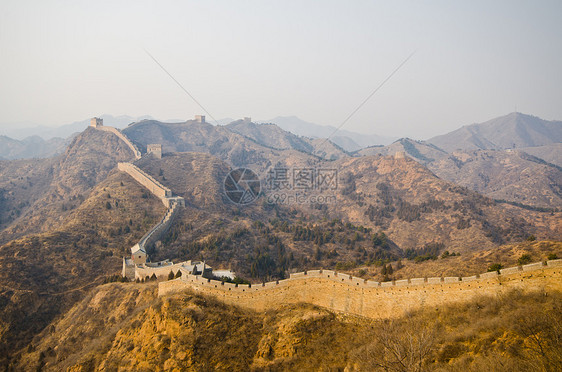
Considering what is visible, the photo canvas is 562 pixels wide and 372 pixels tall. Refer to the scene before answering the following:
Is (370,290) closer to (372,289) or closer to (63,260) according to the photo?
(372,289)

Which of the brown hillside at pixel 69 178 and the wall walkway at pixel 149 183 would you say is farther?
the brown hillside at pixel 69 178

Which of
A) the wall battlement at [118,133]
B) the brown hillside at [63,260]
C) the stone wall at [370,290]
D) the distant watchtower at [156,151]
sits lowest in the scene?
the brown hillside at [63,260]

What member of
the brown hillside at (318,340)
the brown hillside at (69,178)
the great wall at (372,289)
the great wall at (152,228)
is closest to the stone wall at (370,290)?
the great wall at (372,289)

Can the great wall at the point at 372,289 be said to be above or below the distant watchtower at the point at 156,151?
below

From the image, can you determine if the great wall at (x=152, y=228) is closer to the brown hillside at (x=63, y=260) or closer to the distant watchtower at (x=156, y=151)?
the distant watchtower at (x=156, y=151)

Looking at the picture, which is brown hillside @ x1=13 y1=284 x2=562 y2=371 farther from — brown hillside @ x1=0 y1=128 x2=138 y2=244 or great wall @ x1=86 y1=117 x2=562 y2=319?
brown hillside @ x1=0 y1=128 x2=138 y2=244

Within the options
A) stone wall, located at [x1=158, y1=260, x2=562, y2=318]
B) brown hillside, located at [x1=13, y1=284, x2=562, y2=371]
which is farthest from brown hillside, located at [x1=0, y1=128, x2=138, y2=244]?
stone wall, located at [x1=158, y1=260, x2=562, y2=318]

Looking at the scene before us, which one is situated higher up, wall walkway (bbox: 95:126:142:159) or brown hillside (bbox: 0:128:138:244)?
wall walkway (bbox: 95:126:142:159)
